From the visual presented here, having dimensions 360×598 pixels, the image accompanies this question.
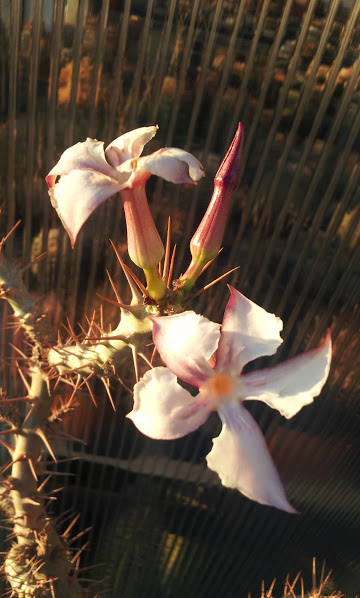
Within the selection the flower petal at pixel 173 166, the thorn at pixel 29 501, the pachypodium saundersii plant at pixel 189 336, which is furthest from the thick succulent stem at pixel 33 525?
the flower petal at pixel 173 166

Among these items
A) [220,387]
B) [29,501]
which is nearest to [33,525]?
[29,501]

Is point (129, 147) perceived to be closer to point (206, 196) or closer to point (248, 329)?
point (248, 329)

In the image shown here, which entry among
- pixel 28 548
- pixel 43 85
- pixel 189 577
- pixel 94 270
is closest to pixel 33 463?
pixel 28 548

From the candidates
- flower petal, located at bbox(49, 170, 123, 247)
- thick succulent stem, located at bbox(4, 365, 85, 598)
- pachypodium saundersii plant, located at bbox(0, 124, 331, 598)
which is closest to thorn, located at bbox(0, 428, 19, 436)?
thick succulent stem, located at bbox(4, 365, 85, 598)

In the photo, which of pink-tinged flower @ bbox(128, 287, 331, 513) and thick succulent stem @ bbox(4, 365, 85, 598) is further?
thick succulent stem @ bbox(4, 365, 85, 598)

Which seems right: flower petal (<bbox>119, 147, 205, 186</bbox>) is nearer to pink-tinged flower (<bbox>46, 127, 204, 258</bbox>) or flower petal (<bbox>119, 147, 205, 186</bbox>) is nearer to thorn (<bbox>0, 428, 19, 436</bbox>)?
pink-tinged flower (<bbox>46, 127, 204, 258</bbox>)

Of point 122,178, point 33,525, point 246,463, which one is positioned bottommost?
point 33,525
